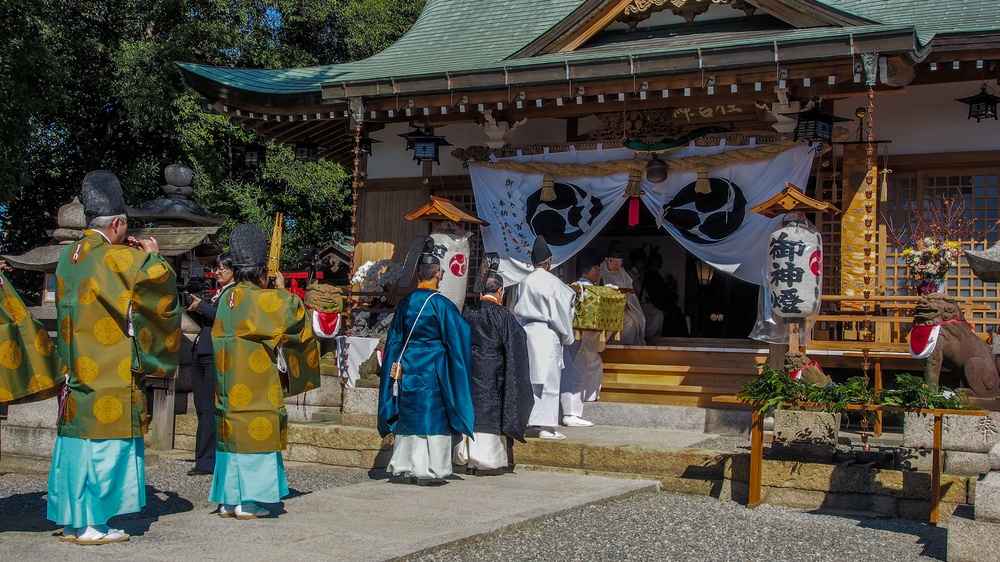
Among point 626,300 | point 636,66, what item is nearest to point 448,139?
point 626,300

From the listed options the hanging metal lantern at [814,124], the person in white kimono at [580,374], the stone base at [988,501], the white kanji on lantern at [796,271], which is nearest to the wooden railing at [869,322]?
the white kanji on lantern at [796,271]

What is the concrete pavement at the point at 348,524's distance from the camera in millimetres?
4539

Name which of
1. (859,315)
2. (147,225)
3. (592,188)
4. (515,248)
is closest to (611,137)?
(592,188)

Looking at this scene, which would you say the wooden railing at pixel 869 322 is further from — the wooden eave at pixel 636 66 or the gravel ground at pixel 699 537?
the gravel ground at pixel 699 537

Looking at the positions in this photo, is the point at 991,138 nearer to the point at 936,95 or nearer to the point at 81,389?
the point at 936,95

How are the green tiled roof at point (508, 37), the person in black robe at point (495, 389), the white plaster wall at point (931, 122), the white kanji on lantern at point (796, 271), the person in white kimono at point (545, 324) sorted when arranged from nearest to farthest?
the person in black robe at point (495, 389) → the person in white kimono at point (545, 324) → the white kanji on lantern at point (796, 271) → the green tiled roof at point (508, 37) → the white plaster wall at point (931, 122)

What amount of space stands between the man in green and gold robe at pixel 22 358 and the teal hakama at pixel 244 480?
0.98 meters

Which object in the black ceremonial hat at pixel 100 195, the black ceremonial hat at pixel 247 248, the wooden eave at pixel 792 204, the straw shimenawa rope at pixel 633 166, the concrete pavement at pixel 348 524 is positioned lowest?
the concrete pavement at pixel 348 524

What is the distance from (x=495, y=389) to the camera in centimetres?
757

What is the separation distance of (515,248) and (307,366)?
645cm

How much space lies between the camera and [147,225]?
1122cm

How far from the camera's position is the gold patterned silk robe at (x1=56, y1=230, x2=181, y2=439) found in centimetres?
482

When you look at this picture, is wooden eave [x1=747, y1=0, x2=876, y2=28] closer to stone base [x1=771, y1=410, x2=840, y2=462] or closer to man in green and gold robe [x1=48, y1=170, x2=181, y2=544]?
stone base [x1=771, y1=410, x2=840, y2=462]

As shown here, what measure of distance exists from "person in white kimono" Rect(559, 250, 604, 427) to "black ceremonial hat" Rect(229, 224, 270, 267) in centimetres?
458
